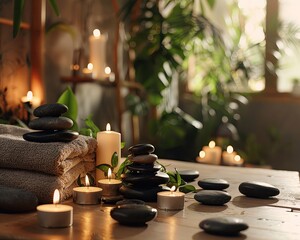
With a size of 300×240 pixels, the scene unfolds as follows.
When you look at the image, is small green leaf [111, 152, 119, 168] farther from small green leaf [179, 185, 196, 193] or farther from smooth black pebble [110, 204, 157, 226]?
smooth black pebble [110, 204, 157, 226]

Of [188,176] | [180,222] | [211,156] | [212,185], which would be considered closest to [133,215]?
[180,222]

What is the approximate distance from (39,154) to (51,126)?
0.09m

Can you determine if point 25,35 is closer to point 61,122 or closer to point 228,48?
point 61,122

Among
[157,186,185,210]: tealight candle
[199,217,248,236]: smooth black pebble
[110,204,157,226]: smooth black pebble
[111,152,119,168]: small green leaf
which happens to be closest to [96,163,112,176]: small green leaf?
[111,152,119,168]: small green leaf

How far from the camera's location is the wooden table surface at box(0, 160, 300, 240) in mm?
986

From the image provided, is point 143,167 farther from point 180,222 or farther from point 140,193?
point 180,222

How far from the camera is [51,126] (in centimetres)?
129

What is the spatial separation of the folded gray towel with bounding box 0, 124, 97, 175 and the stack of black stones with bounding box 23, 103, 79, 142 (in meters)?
0.02

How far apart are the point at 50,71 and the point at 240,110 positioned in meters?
1.86

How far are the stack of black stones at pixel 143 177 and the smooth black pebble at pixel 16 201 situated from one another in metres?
0.23

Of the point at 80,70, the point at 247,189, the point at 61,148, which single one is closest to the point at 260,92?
the point at 80,70

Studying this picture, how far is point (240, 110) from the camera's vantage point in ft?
13.8

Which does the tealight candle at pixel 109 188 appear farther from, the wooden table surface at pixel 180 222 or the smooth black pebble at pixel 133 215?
the smooth black pebble at pixel 133 215

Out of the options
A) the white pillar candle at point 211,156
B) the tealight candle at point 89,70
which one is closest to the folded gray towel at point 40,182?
the tealight candle at point 89,70
